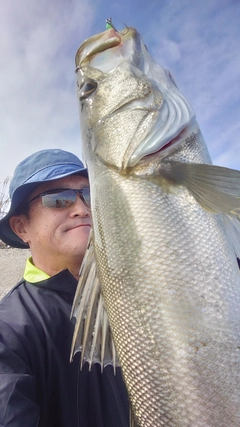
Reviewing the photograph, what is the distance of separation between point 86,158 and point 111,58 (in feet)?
2.04

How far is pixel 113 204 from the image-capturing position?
5.30 ft

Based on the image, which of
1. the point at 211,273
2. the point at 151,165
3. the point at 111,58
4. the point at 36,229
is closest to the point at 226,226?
the point at 211,273

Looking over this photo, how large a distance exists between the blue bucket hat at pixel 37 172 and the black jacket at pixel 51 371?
0.81 m

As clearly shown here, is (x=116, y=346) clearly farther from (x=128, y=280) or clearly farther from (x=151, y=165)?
(x=151, y=165)

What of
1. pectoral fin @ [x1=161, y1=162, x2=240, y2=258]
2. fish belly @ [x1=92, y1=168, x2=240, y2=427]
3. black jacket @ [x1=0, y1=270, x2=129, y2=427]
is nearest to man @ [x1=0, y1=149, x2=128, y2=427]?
black jacket @ [x1=0, y1=270, x2=129, y2=427]

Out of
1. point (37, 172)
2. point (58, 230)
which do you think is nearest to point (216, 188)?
point (58, 230)

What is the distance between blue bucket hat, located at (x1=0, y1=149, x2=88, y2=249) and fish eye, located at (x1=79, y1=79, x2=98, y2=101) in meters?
0.84

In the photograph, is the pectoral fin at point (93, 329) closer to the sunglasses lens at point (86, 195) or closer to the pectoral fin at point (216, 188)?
the pectoral fin at point (216, 188)

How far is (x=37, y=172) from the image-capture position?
2805mm

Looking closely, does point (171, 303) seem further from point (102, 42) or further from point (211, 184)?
point (102, 42)

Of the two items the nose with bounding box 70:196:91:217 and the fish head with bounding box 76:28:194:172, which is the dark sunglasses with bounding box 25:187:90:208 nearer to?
the nose with bounding box 70:196:91:217

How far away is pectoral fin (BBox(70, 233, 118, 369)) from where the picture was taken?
5.46 feet

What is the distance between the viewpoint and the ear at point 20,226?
2963 mm

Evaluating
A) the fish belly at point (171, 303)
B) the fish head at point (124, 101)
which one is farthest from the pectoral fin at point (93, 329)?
the fish head at point (124, 101)
